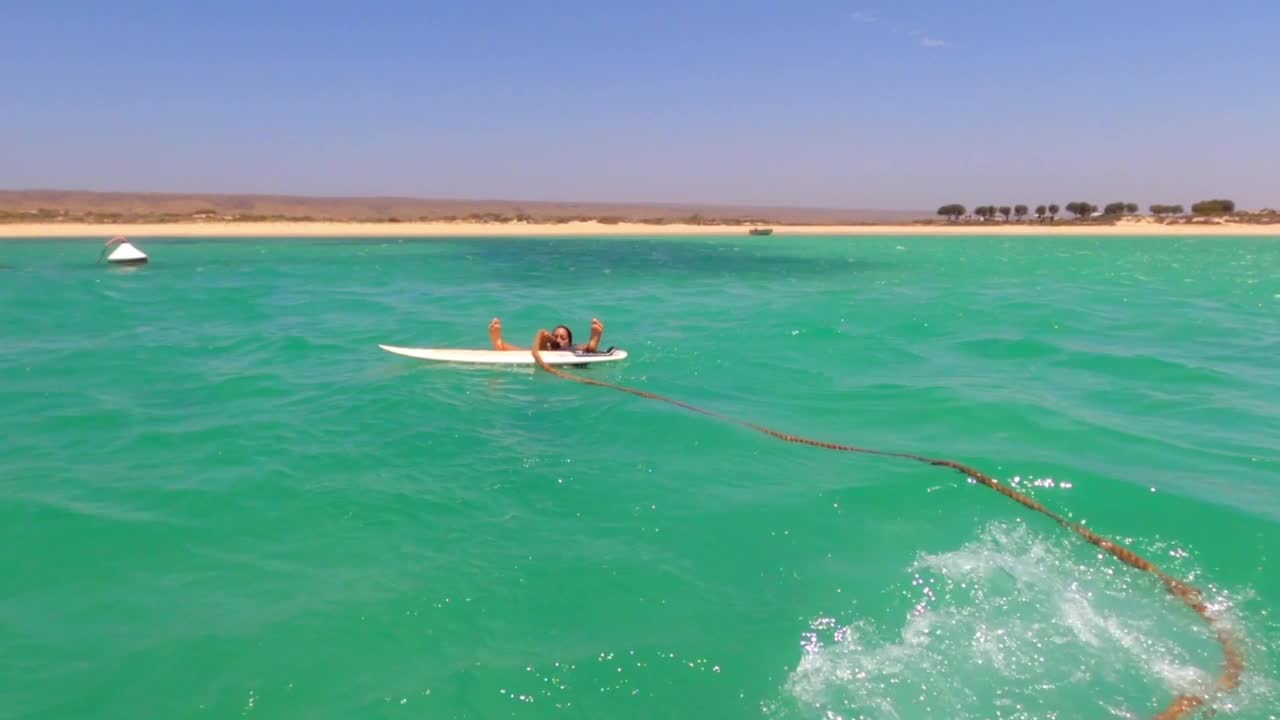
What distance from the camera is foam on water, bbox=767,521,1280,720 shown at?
4.83 m

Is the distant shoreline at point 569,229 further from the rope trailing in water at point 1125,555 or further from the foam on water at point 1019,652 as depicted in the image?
the foam on water at point 1019,652

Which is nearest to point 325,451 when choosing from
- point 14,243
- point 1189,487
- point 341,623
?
point 341,623

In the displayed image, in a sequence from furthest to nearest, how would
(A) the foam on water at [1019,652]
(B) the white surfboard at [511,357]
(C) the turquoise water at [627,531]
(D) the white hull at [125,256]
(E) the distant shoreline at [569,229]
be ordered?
(E) the distant shoreline at [569,229] → (D) the white hull at [125,256] → (B) the white surfboard at [511,357] → (C) the turquoise water at [627,531] → (A) the foam on water at [1019,652]

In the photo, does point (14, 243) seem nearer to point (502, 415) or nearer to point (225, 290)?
point (225, 290)

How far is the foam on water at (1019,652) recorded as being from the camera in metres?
4.83

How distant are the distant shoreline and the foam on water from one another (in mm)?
67530

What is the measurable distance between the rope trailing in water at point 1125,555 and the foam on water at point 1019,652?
0.07 metres

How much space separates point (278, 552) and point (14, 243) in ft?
198

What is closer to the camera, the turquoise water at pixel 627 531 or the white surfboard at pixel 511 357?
the turquoise water at pixel 627 531

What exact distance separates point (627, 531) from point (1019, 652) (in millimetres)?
3698

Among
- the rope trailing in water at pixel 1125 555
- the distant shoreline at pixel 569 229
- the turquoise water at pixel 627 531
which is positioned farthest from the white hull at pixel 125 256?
the rope trailing in water at pixel 1125 555

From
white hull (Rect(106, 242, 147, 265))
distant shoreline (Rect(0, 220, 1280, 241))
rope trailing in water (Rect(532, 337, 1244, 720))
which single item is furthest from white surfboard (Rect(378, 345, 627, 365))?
distant shoreline (Rect(0, 220, 1280, 241))

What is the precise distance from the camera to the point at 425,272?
3744 centimetres

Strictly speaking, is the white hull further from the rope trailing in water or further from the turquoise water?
the rope trailing in water
